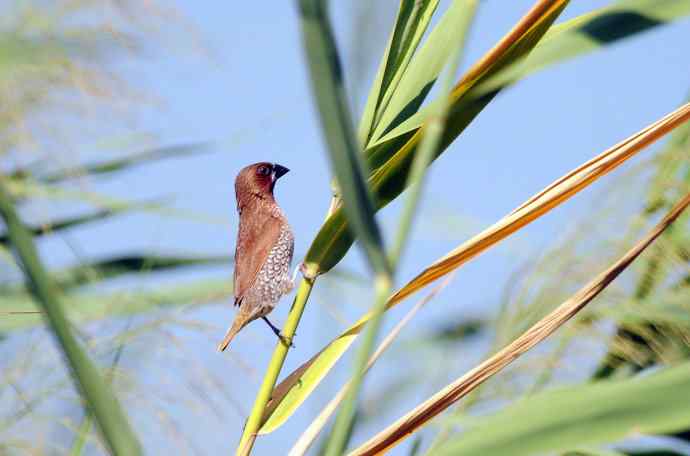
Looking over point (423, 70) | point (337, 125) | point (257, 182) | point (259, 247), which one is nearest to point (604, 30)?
point (423, 70)

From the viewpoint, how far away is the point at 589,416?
1196 millimetres

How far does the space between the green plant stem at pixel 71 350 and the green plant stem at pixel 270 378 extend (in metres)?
0.51

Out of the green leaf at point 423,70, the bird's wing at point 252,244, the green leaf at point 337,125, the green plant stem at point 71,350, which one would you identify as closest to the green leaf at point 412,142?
the green leaf at point 423,70

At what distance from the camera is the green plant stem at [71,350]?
1115 millimetres

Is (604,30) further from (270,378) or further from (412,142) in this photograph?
(270,378)

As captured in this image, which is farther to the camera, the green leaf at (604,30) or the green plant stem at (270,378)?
the green plant stem at (270,378)

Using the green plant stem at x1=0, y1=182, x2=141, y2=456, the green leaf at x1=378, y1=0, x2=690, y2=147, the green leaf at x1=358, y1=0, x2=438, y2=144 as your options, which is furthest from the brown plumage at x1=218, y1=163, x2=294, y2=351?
the green plant stem at x1=0, y1=182, x2=141, y2=456

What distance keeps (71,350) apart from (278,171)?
3.36m

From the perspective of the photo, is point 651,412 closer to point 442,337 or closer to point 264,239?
point 442,337

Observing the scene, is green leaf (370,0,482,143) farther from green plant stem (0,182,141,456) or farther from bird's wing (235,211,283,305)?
bird's wing (235,211,283,305)

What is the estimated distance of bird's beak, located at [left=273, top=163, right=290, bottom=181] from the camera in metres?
4.43

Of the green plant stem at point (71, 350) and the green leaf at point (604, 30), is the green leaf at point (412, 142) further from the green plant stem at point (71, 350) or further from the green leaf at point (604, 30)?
the green plant stem at point (71, 350)

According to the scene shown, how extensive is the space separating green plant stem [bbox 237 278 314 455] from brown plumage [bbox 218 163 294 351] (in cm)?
174

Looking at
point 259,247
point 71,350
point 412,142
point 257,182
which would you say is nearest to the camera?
point 71,350
